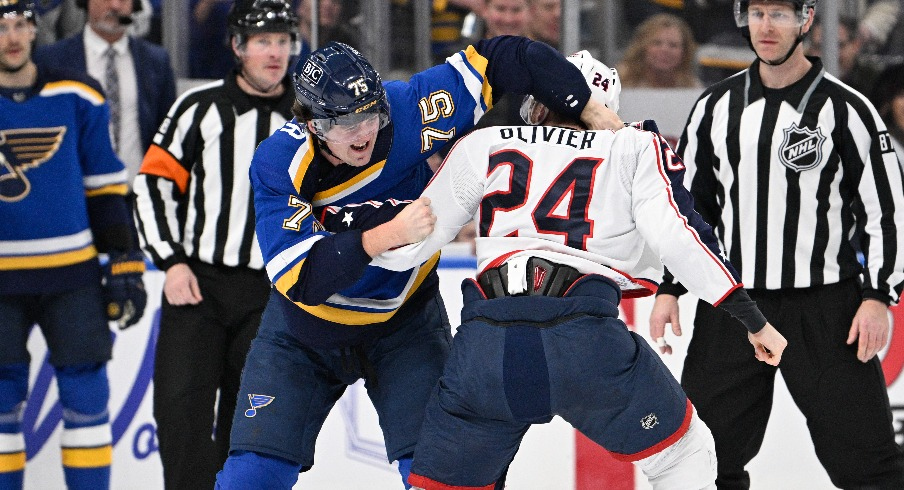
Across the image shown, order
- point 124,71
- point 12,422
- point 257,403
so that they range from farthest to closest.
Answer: point 124,71, point 12,422, point 257,403

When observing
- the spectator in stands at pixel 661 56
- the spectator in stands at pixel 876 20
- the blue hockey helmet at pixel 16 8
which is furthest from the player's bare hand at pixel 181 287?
the spectator in stands at pixel 876 20

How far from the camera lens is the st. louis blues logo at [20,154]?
3.73 m

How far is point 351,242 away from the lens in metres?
2.44

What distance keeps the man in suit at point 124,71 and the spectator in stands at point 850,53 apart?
2474mm

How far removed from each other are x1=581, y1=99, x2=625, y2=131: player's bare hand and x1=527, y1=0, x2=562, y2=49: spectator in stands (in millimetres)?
2229

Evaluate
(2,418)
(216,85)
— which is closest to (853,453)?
(216,85)

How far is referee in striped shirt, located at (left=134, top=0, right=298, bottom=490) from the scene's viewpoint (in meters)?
3.66

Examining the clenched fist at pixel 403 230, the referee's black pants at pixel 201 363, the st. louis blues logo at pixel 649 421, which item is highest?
the clenched fist at pixel 403 230

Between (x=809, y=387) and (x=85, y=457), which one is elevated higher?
(x=809, y=387)

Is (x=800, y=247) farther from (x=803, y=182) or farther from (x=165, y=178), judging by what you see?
(x=165, y=178)

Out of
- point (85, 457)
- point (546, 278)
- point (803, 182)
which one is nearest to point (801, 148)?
point (803, 182)

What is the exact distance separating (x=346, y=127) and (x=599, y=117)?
0.53m

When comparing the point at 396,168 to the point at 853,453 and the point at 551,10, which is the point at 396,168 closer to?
the point at 853,453

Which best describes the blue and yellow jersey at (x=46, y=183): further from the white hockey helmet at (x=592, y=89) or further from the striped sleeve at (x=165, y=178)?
the white hockey helmet at (x=592, y=89)
